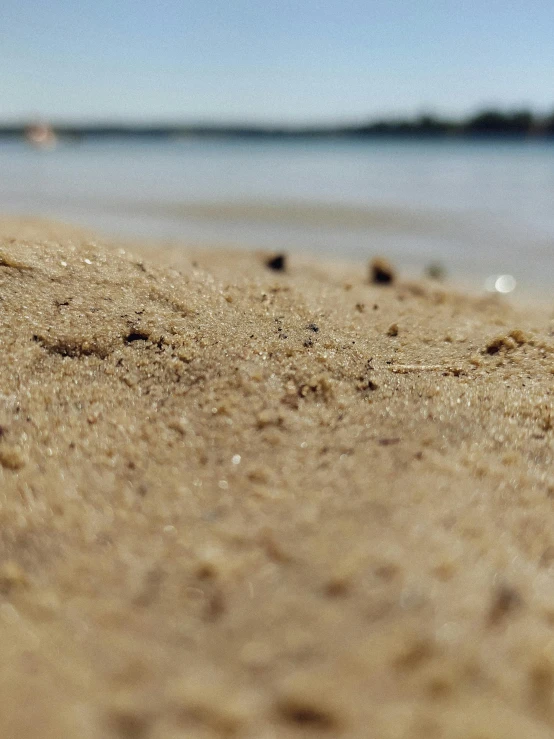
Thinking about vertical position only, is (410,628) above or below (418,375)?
below

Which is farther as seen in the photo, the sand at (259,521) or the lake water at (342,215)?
the lake water at (342,215)

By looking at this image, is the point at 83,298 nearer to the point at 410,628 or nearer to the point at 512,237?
the point at 410,628

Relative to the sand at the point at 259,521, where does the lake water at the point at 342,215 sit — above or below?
above

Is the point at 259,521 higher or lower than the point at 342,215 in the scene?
lower

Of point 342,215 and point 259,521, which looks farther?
point 342,215

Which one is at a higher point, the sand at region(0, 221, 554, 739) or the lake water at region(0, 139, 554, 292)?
the lake water at region(0, 139, 554, 292)

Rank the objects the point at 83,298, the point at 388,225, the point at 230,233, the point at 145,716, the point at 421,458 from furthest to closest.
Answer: the point at 388,225 < the point at 230,233 < the point at 83,298 < the point at 421,458 < the point at 145,716

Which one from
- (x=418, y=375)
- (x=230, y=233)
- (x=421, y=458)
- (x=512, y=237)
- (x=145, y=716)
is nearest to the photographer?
(x=145, y=716)

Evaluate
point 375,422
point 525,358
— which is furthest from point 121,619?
point 525,358
